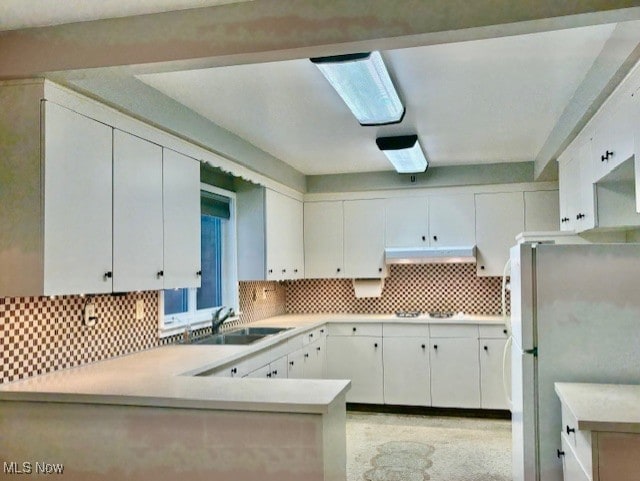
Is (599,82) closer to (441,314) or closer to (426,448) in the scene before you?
(426,448)

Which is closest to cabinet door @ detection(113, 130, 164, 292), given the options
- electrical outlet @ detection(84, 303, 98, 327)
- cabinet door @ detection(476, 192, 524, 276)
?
electrical outlet @ detection(84, 303, 98, 327)

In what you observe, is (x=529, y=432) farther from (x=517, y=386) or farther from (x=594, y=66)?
(x=594, y=66)

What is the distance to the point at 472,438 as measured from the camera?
435cm

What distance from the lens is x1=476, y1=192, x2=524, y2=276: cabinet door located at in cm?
526

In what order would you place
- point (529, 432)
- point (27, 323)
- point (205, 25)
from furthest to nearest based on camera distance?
point (529, 432) → point (27, 323) → point (205, 25)

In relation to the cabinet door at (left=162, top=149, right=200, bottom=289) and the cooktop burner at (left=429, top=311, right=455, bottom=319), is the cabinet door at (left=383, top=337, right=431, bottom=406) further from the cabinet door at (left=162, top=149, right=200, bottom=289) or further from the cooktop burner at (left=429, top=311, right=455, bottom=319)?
the cabinet door at (left=162, top=149, right=200, bottom=289)

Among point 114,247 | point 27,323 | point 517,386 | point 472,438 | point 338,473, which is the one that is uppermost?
point 114,247

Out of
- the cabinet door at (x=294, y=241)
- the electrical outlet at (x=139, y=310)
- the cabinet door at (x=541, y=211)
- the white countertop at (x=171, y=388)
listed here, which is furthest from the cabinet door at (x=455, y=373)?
the electrical outlet at (x=139, y=310)

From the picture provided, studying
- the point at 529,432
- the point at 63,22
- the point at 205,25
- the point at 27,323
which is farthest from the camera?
the point at 529,432

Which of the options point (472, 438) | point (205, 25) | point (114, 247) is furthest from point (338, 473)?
point (472, 438)

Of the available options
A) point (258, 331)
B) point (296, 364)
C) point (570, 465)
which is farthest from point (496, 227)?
point (570, 465)

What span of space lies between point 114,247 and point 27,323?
0.52m

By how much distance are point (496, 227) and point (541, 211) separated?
0.45 meters

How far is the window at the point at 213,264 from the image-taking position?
4.16m
